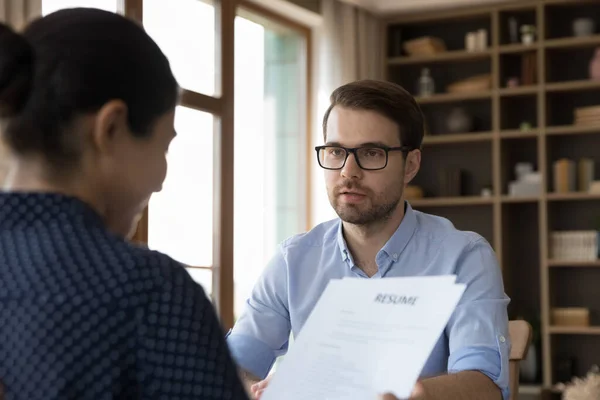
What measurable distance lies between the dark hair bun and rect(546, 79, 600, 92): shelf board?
5659 millimetres

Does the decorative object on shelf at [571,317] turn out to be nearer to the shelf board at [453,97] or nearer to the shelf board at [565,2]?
the shelf board at [453,97]

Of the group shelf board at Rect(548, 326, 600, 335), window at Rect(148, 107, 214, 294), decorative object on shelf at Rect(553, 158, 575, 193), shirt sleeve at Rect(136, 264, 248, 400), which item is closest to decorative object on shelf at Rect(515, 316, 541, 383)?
shelf board at Rect(548, 326, 600, 335)

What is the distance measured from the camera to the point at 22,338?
29.8 inches

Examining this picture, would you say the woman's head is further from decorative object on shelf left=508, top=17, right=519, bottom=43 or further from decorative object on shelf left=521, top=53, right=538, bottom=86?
decorative object on shelf left=508, top=17, right=519, bottom=43

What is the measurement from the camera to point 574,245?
6066 mm

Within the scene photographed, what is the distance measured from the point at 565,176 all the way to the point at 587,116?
43 centimetres

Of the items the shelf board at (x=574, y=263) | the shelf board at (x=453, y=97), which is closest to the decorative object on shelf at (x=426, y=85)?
the shelf board at (x=453, y=97)

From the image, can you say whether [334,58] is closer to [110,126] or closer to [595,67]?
[595,67]

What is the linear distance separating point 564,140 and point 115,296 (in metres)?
5.93

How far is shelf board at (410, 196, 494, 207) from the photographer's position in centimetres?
628

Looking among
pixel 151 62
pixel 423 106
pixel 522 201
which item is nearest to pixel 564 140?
pixel 522 201

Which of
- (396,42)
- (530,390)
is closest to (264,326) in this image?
(530,390)

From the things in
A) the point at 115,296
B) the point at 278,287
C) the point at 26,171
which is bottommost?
the point at 278,287

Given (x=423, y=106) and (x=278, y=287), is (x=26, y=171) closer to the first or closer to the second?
(x=278, y=287)
